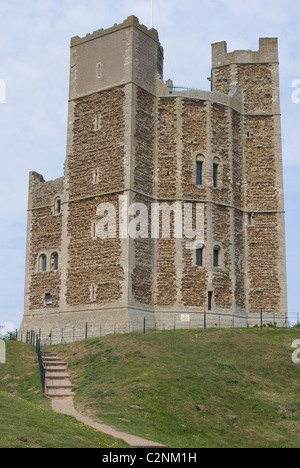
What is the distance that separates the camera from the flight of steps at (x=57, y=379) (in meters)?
27.1

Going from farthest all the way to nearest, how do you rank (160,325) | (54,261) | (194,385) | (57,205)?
1. (57,205)
2. (54,261)
3. (160,325)
4. (194,385)

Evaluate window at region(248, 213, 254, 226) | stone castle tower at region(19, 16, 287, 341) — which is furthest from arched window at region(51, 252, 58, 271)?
window at region(248, 213, 254, 226)

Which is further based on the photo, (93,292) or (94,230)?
A: (94,230)

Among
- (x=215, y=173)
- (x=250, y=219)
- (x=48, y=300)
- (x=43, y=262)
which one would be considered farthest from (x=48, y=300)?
(x=250, y=219)

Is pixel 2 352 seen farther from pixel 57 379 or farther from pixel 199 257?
pixel 199 257

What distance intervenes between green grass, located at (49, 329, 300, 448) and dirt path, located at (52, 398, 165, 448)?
40 cm

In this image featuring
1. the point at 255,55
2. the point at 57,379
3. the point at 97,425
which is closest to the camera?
the point at 97,425

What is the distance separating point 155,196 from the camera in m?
40.1

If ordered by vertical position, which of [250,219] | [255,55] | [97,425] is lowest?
[97,425]

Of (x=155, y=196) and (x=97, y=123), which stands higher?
(x=97, y=123)

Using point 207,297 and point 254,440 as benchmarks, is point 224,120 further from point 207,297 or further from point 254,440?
point 254,440

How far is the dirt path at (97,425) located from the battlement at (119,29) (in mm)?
23621

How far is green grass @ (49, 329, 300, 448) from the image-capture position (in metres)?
22.8

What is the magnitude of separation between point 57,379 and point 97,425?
783cm
